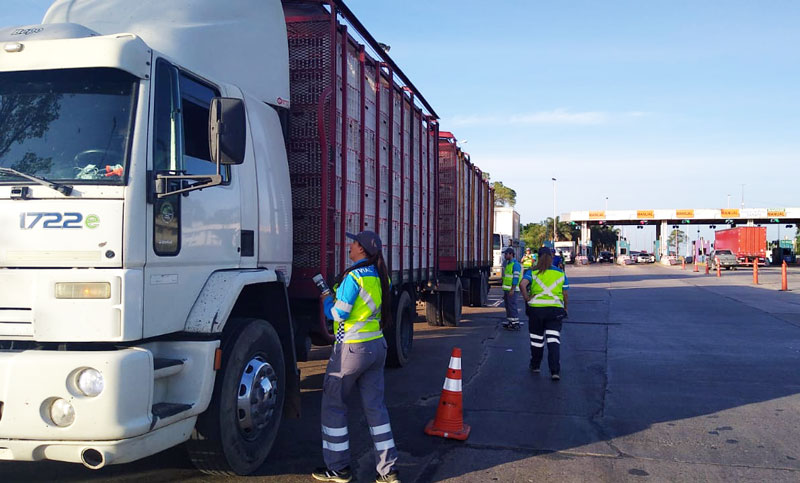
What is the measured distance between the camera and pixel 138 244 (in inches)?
146

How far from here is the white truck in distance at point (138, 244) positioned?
354cm

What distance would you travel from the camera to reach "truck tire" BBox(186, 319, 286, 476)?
430cm

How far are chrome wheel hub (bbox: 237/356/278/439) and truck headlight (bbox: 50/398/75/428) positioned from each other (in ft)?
3.96

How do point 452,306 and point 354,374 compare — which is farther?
point 452,306

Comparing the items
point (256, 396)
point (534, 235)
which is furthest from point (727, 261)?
point (256, 396)

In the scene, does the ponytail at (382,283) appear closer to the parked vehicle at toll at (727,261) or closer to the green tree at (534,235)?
the parked vehicle at toll at (727,261)

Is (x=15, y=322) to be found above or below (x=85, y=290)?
below

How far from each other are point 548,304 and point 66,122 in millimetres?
6315

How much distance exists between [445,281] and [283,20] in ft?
26.3

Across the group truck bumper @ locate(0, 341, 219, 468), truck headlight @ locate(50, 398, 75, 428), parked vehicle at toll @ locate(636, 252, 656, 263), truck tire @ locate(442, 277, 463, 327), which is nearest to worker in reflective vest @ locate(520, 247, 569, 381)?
truck tire @ locate(442, 277, 463, 327)

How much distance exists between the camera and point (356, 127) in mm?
7074

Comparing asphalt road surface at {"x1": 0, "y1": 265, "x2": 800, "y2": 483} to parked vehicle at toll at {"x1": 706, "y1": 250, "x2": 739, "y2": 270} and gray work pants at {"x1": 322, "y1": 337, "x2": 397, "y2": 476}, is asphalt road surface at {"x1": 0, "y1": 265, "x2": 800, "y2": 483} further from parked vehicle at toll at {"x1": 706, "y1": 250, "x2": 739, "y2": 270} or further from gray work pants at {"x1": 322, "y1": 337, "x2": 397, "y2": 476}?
parked vehicle at toll at {"x1": 706, "y1": 250, "x2": 739, "y2": 270}

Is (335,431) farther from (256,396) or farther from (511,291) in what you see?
(511,291)

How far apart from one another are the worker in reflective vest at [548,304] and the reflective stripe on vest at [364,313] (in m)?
4.29
